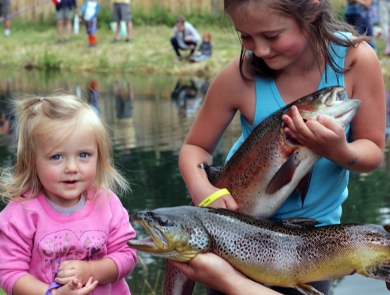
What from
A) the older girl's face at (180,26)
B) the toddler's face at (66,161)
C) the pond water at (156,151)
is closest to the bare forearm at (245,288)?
the toddler's face at (66,161)

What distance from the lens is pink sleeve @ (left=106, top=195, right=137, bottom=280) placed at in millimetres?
2994

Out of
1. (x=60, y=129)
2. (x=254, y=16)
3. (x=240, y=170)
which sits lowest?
(x=240, y=170)

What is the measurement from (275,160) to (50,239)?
963mm

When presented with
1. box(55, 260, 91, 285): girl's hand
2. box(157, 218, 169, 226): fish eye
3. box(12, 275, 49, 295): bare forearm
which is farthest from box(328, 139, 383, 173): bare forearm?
box(12, 275, 49, 295): bare forearm

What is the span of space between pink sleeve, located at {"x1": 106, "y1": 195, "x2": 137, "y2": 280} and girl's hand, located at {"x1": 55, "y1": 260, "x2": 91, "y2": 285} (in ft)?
0.46

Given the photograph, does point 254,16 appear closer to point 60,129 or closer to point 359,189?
point 60,129

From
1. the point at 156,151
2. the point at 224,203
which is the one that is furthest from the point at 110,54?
the point at 224,203

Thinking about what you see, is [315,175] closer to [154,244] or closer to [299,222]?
[299,222]

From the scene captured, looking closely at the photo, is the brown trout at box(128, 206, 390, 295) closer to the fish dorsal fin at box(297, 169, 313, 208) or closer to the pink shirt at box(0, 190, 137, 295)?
the fish dorsal fin at box(297, 169, 313, 208)

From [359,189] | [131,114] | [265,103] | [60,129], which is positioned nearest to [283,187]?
[265,103]

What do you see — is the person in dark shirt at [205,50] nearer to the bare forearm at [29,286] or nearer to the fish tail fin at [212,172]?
the fish tail fin at [212,172]

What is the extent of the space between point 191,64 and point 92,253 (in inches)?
667

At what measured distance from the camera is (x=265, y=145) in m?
3.06

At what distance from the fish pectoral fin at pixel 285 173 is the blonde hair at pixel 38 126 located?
704 millimetres
